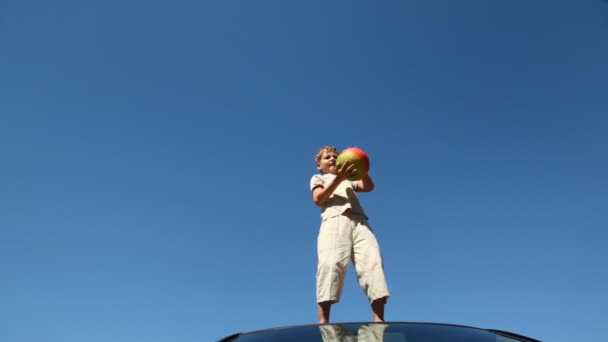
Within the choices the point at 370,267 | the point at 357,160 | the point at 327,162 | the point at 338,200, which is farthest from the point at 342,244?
the point at 327,162

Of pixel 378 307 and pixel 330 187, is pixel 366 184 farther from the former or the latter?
pixel 378 307

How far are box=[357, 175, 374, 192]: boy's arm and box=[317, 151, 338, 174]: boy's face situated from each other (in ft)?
1.15

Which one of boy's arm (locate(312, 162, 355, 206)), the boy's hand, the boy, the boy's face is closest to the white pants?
the boy

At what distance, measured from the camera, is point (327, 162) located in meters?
4.91

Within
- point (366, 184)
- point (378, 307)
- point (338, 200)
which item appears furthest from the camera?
point (366, 184)

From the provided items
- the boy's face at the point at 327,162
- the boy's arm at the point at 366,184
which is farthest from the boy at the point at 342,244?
the boy's face at the point at 327,162

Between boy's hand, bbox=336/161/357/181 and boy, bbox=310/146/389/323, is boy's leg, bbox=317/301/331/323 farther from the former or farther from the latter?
boy's hand, bbox=336/161/357/181

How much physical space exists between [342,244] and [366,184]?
2.92 feet

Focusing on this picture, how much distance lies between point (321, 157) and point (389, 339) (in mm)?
3759

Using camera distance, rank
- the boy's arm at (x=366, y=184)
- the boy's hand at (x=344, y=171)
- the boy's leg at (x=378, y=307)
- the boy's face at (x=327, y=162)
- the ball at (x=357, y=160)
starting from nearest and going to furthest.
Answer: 1. the boy's leg at (x=378, y=307)
2. the boy's hand at (x=344, y=171)
3. the ball at (x=357, y=160)
4. the boy's arm at (x=366, y=184)
5. the boy's face at (x=327, y=162)

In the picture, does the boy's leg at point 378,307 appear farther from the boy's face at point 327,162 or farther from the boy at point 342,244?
the boy's face at point 327,162

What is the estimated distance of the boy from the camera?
3.81 m

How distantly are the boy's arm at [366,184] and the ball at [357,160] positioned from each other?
25 centimetres

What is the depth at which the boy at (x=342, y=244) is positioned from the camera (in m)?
3.81
